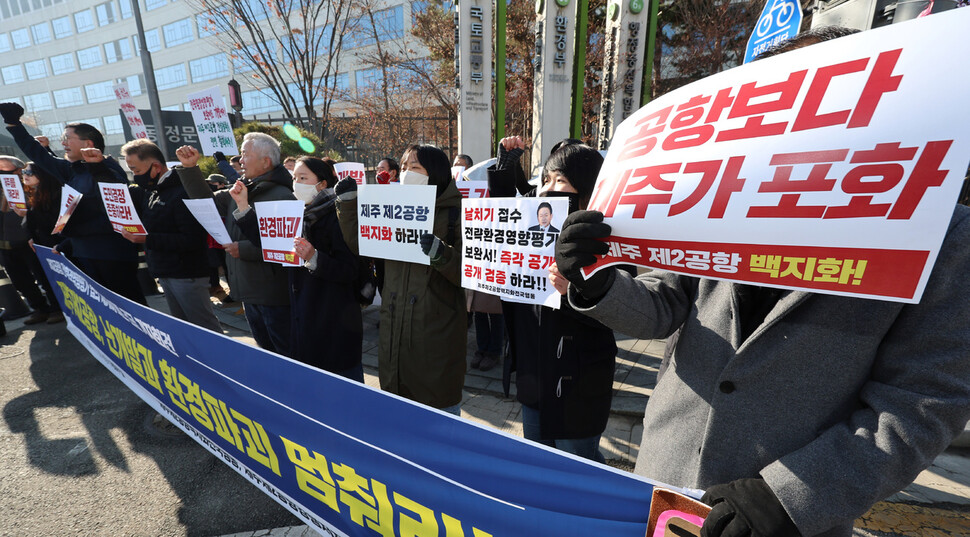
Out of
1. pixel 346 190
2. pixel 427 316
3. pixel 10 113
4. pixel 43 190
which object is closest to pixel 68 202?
pixel 10 113

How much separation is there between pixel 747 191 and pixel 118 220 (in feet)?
16.8

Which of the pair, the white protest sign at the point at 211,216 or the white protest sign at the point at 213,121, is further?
the white protest sign at the point at 213,121

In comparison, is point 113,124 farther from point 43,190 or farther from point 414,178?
A: point 414,178

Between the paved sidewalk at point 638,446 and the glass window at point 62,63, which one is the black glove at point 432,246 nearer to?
the paved sidewalk at point 638,446

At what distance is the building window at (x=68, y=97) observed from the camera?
39.1 m

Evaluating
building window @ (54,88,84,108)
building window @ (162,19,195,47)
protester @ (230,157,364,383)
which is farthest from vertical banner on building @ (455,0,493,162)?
building window @ (54,88,84,108)

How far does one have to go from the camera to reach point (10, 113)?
15.0ft

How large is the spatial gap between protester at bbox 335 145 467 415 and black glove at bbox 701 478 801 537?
5.55 feet

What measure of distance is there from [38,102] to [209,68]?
2535 cm

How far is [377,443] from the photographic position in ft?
5.31

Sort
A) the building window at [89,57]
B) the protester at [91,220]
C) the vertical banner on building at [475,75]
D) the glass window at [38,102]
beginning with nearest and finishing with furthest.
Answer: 1. the protester at [91,220]
2. the vertical banner on building at [475,75]
3. the building window at [89,57]
4. the glass window at [38,102]

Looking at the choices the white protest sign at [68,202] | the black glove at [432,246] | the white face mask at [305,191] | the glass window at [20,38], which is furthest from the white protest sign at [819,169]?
the glass window at [20,38]

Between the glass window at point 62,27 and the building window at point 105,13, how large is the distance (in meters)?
4.54

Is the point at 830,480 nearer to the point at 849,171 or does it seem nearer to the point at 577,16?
the point at 849,171
